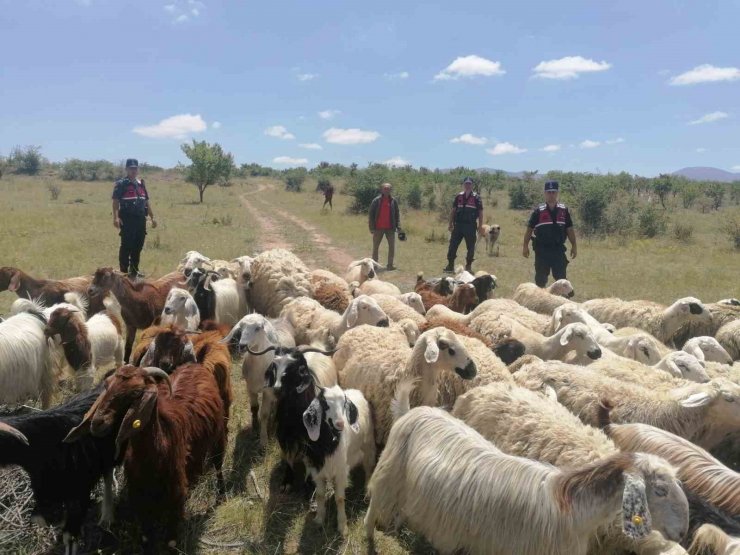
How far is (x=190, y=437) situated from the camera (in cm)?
409

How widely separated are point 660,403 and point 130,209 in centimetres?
920

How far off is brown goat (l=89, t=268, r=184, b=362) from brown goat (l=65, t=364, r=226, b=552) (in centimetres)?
348

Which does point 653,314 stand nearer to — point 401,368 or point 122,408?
point 401,368

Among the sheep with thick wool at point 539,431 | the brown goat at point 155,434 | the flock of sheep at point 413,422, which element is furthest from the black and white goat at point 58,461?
the sheep with thick wool at point 539,431

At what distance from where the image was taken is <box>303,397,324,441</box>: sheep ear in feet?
13.2

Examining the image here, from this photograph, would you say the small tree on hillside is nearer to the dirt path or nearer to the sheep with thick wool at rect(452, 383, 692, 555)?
the dirt path

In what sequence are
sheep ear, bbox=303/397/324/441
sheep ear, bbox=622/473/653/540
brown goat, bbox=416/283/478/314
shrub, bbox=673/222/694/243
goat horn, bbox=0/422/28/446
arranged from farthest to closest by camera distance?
shrub, bbox=673/222/694/243 < brown goat, bbox=416/283/478/314 < sheep ear, bbox=303/397/324/441 < goat horn, bbox=0/422/28/446 < sheep ear, bbox=622/473/653/540

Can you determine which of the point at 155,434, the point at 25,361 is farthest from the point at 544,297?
the point at 25,361

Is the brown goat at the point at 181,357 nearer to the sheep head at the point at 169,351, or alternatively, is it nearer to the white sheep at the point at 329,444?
the sheep head at the point at 169,351

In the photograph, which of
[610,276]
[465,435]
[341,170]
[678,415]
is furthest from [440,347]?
[341,170]

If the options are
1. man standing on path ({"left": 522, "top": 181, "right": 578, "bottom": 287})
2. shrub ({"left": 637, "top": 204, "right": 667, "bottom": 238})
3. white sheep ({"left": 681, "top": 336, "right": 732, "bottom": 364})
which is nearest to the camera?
white sheep ({"left": 681, "top": 336, "right": 732, "bottom": 364})

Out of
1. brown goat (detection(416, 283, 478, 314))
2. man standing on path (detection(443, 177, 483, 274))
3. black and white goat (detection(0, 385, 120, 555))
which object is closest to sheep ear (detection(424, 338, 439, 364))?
black and white goat (detection(0, 385, 120, 555))

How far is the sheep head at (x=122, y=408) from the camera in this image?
3252 millimetres

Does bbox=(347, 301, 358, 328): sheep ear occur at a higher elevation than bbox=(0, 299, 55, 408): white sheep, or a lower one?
higher
